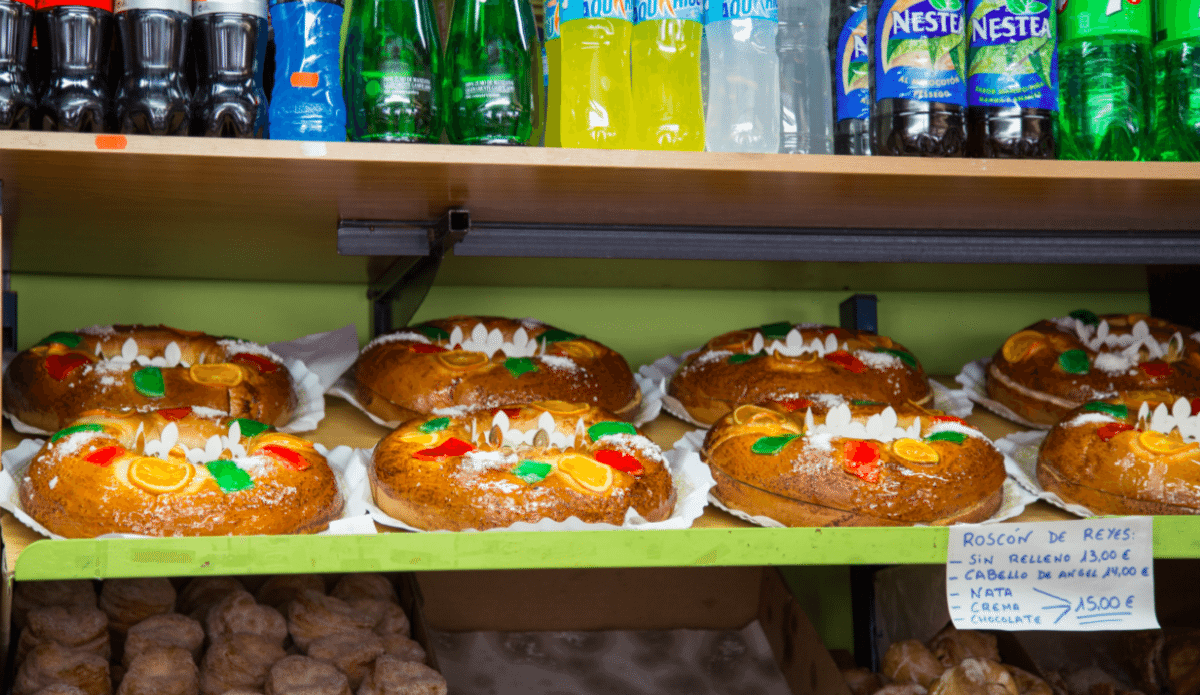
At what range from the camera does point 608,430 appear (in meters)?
1.43

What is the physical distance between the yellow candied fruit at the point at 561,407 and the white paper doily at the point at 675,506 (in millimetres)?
153

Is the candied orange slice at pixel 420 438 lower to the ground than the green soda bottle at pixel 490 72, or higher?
lower

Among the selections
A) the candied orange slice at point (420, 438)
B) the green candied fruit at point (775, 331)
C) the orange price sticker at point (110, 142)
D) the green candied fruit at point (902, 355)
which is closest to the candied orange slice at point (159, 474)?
the candied orange slice at point (420, 438)

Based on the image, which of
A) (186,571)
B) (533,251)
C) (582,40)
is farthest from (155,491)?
(582,40)

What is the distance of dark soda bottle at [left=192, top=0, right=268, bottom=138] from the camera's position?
1198 millimetres

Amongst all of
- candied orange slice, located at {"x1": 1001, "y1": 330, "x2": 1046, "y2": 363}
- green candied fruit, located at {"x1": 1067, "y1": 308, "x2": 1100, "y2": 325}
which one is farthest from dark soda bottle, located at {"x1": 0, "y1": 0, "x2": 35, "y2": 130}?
green candied fruit, located at {"x1": 1067, "y1": 308, "x2": 1100, "y2": 325}

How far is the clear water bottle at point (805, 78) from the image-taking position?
56.6 inches

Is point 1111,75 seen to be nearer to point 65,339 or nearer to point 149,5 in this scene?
point 149,5

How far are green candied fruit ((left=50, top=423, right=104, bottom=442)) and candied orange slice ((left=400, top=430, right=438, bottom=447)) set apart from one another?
0.40 m

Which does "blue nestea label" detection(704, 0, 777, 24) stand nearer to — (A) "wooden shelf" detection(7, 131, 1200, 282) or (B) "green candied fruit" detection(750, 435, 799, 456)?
(A) "wooden shelf" detection(7, 131, 1200, 282)

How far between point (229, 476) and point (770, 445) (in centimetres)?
70

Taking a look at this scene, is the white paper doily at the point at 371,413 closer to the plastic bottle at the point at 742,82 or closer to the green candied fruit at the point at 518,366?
the green candied fruit at the point at 518,366

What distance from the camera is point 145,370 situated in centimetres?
158

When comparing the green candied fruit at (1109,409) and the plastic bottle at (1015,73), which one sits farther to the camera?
the green candied fruit at (1109,409)
